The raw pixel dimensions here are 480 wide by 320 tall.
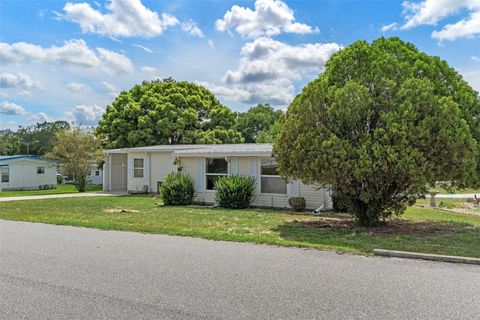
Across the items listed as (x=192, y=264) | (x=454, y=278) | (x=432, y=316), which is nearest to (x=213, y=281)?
(x=192, y=264)

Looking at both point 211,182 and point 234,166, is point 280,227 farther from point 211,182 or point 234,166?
point 211,182

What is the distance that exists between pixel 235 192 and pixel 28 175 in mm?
22941

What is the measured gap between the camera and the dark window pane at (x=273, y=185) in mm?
14953

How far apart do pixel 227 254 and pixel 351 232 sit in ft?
11.7

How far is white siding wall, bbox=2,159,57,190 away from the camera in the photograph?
2992 cm

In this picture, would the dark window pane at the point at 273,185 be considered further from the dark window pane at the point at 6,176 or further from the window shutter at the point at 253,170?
the dark window pane at the point at 6,176

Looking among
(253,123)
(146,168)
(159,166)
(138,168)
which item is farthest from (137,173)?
(253,123)

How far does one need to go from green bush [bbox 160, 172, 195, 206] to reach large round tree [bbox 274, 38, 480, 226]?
6301 mm

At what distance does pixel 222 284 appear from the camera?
5184 mm

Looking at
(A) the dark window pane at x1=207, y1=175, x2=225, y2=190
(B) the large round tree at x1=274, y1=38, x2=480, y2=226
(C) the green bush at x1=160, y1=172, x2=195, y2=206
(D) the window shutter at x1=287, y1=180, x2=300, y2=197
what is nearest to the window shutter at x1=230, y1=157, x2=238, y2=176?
(A) the dark window pane at x1=207, y1=175, x2=225, y2=190

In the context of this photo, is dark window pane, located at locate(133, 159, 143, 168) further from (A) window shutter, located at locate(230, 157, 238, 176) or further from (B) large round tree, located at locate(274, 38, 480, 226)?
(B) large round tree, located at locate(274, 38, 480, 226)

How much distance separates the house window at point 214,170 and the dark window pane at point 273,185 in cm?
181

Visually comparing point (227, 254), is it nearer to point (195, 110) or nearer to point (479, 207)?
point (479, 207)

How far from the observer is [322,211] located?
1385 centimetres
